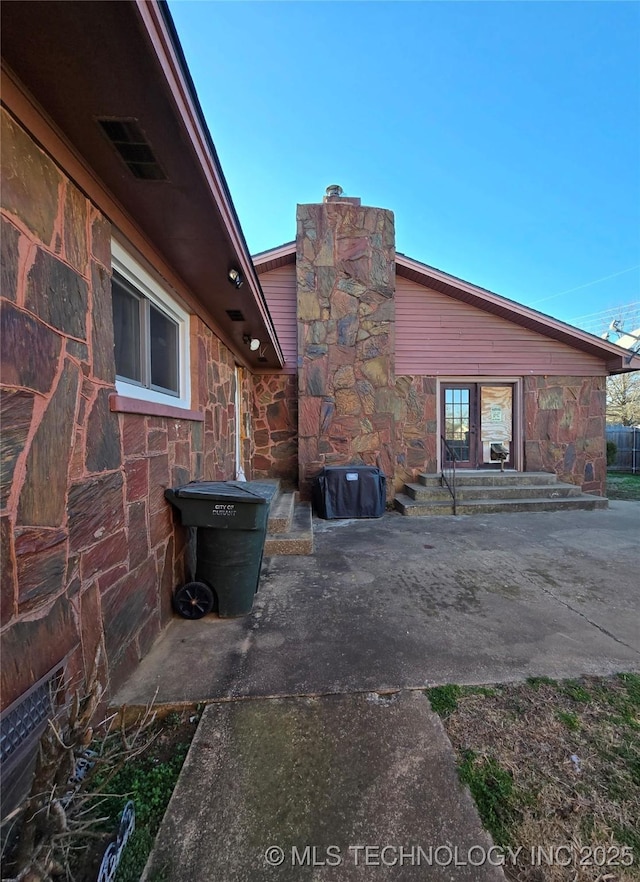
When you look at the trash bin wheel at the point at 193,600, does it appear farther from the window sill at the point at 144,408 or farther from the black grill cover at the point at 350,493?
the black grill cover at the point at 350,493

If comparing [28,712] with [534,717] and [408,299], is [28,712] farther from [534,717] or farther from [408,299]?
[408,299]

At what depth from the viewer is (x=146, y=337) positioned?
9.13 ft

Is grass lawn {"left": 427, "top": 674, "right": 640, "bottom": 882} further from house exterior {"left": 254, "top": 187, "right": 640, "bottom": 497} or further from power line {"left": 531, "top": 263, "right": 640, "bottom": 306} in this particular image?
power line {"left": 531, "top": 263, "right": 640, "bottom": 306}

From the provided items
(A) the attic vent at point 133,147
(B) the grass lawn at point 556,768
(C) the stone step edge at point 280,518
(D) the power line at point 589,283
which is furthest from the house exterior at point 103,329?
(D) the power line at point 589,283

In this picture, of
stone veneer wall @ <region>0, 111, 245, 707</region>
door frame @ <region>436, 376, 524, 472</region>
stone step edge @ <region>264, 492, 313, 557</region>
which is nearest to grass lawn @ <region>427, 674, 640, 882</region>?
stone veneer wall @ <region>0, 111, 245, 707</region>

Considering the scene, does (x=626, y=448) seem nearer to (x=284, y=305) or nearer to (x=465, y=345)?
(x=465, y=345)

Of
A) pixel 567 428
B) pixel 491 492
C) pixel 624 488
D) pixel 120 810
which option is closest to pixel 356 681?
pixel 120 810

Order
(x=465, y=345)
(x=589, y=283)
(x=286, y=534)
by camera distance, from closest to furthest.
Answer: (x=286, y=534) < (x=465, y=345) < (x=589, y=283)

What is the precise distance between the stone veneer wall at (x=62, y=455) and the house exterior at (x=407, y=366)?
5.03 metres

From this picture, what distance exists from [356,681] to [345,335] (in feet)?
20.1

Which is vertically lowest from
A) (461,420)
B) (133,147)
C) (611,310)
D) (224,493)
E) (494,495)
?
(494,495)

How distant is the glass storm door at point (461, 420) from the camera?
8.10m

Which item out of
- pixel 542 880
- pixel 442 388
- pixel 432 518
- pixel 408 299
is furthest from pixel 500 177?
pixel 542 880

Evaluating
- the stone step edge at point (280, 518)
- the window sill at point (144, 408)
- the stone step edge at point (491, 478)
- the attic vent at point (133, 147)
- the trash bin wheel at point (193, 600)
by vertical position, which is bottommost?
the trash bin wheel at point (193, 600)
